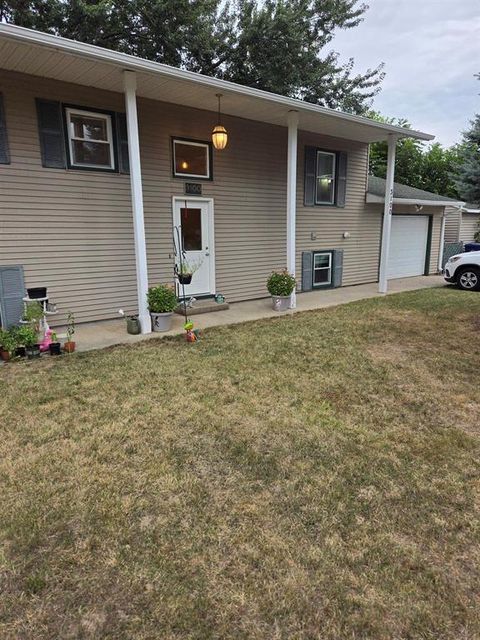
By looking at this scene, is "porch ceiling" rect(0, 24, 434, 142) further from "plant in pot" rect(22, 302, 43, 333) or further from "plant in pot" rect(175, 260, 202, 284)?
"plant in pot" rect(22, 302, 43, 333)

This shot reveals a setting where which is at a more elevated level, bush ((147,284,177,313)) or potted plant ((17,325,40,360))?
bush ((147,284,177,313))

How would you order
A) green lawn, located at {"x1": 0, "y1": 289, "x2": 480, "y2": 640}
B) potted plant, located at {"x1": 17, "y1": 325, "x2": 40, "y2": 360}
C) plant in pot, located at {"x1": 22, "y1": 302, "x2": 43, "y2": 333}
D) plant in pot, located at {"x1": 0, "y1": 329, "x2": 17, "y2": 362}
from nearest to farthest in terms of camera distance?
1. green lawn, located at {"x1": 0, "y1": 289, "x2": 480, "y2": 640}
2. plant in pot, located at {"x1": 0, "y1": 329, "x2": 17, "y2": 362}
3. potted plant, located at {"x1": 17, "y1": 325, "x2": 40, "y2": 360}
4. plant in pot, located at {"x1": 22, "y1": 302, "x2": 43, "y2": 333}

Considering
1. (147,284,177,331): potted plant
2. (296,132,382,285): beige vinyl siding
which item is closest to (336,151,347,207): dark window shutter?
(296,132,382,285): beige vinyl siding

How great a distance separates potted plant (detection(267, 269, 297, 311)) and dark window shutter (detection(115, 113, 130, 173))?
294cm

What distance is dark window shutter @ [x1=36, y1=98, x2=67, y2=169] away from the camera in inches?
214

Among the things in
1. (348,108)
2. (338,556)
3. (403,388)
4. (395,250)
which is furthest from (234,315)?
(348,108)

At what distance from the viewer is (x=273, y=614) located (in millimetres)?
1622

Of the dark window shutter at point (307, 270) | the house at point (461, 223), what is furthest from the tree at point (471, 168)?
the house at point (461, 223)

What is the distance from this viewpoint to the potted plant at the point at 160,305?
5.65m

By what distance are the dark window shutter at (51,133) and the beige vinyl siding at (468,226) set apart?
46.6 ft

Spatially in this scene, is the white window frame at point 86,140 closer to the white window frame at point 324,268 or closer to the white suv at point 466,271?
the white window frame at point 324,268

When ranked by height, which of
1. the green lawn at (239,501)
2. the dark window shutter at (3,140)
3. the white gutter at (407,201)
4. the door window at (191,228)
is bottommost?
the green lawn at (239,501)

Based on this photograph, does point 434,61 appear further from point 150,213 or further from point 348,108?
point 150,213

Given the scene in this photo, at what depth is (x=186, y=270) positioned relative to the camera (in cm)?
700
